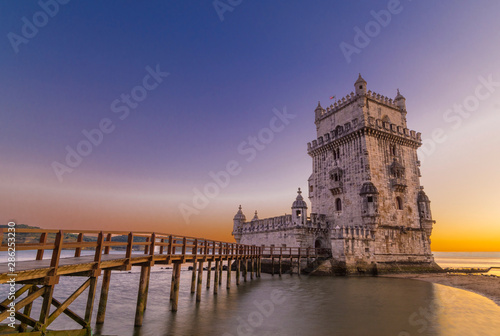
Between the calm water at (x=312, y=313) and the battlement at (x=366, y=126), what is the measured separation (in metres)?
18.9

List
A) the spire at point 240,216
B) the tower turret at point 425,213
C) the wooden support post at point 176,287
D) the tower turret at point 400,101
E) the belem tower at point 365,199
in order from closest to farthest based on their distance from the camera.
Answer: the wooden support post at point 176,287
the belem tower at point 365,199
the tower turret at point 425,213
the tower turret at point 400,101
the spire at point 240,216

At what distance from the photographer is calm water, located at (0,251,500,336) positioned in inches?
433

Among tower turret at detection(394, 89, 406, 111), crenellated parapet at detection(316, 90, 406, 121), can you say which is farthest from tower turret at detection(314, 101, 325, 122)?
tower turret at detection(394, 89, 406, 111)

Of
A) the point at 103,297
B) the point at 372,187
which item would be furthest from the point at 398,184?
the point at 103,297

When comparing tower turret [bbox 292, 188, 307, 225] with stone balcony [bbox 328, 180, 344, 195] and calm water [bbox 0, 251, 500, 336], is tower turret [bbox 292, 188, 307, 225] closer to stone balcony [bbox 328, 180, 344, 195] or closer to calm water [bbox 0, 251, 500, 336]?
stone balcony [bbox 328, 180, 344, 195]

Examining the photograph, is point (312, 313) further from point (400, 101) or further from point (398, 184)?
point (400, 101)

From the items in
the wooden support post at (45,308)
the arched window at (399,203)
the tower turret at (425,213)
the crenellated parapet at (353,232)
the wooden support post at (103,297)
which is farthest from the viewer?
the tower turret at (425,213)

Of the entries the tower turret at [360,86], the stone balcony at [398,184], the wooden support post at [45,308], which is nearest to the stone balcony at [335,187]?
the stone balcony at [398,184]

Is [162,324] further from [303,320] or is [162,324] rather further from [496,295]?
[496,295]

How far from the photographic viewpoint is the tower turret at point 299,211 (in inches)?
1315

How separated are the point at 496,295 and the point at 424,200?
1634 centimetres

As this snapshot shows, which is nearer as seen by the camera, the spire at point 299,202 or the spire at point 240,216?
the spire at point 299,202
